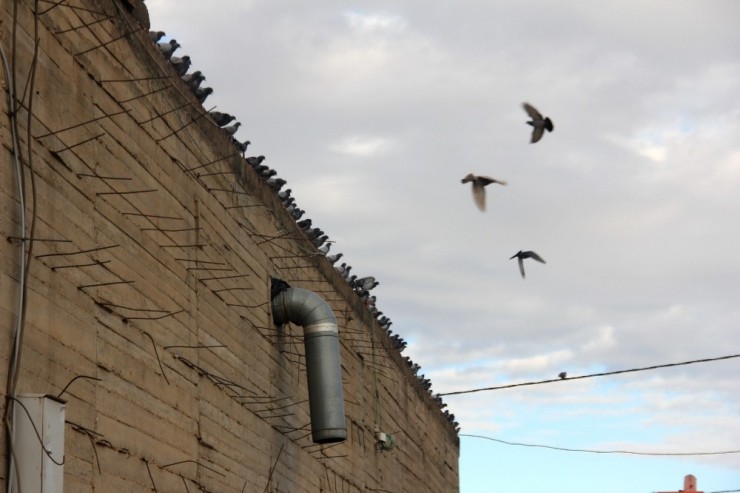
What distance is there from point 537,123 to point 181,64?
4.02 m

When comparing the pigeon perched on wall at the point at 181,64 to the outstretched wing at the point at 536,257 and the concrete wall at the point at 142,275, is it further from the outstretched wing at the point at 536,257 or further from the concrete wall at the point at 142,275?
the outstretched wing at the point at 536,257

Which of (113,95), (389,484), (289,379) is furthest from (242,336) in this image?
(389,484)

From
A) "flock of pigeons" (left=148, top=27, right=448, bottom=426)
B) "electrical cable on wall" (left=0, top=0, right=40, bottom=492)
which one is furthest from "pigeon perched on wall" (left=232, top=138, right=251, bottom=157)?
"electrical cable on wall" (left=0, top=0, right=40, bottom=492)

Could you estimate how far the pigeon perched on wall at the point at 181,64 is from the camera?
1376 centimetres

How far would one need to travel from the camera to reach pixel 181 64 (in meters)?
13.9

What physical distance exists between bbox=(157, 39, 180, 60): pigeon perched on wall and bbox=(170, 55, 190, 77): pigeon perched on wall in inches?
2.7

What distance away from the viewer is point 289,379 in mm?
16703

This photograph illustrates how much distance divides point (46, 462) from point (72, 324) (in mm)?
1381

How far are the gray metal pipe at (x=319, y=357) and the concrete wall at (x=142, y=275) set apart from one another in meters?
0.32

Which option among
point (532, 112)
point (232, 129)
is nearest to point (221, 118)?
point (232, 129)

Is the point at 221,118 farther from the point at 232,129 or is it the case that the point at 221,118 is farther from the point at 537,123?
the point at 537,123

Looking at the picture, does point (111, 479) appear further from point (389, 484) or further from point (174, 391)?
point (389, 484)

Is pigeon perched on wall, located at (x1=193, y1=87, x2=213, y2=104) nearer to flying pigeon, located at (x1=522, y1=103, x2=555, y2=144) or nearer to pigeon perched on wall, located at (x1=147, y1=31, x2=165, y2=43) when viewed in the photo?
pigeon perched on wall, located at (x1=147, y1=31, x2=165, y2=43)

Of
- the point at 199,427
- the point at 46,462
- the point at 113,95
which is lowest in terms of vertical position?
the point at 46,462
